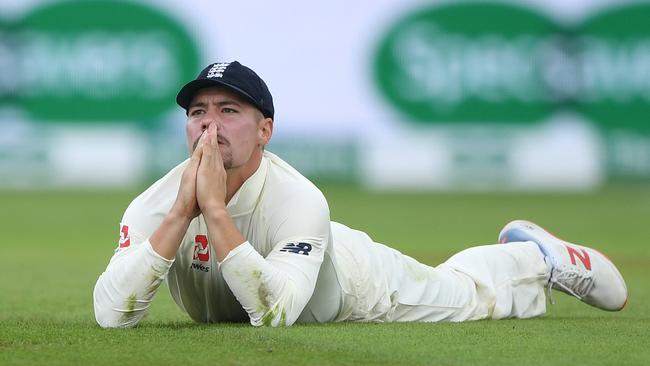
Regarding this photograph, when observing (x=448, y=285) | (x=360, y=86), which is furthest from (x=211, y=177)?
(x=360, y=86)

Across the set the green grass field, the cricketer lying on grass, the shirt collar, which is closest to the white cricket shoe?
the green grass field

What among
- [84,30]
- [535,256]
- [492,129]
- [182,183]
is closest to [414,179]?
[492,129]

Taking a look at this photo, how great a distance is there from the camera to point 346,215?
14.0 metres

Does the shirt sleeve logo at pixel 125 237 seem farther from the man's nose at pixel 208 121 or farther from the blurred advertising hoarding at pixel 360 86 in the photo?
the blurred advertising hoarding at pixel 360 86

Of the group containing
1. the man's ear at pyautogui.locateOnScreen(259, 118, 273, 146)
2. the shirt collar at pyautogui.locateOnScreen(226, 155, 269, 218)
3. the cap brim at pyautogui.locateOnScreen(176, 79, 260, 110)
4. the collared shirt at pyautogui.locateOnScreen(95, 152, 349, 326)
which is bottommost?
the collared shirt at pyautogui.locateOnScreen(95, 152, 349, 326)

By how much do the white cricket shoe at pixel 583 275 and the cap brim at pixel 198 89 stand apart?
165cm

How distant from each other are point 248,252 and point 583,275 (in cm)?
178

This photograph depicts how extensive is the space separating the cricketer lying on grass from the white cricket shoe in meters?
0.30

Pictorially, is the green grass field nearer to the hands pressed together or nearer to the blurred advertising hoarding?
the hands pressed together

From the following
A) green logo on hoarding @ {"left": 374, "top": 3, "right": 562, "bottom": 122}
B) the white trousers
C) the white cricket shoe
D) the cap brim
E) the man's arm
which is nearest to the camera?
the man's arm

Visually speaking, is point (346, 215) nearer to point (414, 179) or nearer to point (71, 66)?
point (414, 179)

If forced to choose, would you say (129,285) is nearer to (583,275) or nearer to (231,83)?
(231,83)

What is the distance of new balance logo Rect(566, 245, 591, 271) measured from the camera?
17.6 ft

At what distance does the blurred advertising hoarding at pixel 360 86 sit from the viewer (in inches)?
703
